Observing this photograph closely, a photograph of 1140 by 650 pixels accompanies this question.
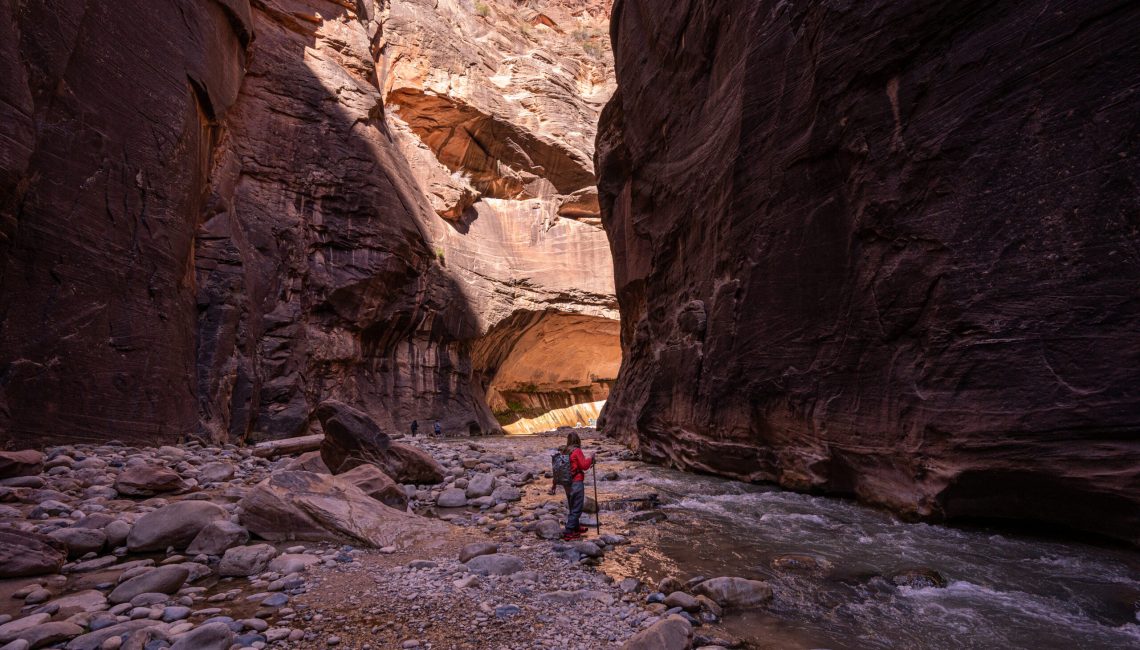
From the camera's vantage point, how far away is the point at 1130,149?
4758 millimetres

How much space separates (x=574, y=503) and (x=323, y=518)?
2786 mm

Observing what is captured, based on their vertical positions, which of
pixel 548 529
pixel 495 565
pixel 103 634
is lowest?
pixel 548 529

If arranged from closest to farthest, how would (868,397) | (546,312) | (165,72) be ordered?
(868,397)
(165,72)
(546,312)

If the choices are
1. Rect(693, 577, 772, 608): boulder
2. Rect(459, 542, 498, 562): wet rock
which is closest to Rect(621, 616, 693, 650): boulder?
Rect(693, 577, 772, 608): boulder

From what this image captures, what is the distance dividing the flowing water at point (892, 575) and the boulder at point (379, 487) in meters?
2.86

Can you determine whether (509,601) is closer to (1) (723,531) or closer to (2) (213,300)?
(1) (723,531)

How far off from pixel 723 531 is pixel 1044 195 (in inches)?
200

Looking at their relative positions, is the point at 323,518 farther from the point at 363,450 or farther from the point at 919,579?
the point at 919,579

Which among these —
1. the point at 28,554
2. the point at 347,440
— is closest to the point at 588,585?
the point at 28,554

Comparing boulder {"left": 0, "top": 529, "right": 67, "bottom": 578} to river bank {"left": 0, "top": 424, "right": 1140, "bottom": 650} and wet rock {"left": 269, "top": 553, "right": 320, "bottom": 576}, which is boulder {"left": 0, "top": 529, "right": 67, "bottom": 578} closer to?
river bank {"left": 0, "top": 424, "right": 1140, "bottom": 650}

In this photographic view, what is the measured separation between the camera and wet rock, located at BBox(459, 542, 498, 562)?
16.3ft

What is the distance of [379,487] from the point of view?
702 centimetres

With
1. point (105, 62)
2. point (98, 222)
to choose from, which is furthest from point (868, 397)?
point (105, 62)

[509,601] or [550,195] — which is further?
[550,195]
